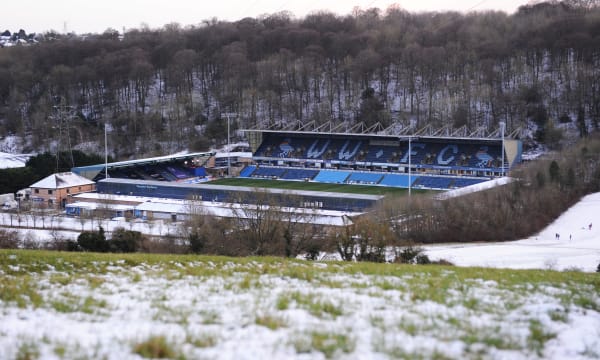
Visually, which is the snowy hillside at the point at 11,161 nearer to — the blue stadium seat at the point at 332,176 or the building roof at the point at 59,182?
the building roof at the point at 59,182

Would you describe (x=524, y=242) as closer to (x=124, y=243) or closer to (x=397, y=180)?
(x=124, y=243)

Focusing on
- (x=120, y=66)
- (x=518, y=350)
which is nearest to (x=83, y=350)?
(x=518, y=350)

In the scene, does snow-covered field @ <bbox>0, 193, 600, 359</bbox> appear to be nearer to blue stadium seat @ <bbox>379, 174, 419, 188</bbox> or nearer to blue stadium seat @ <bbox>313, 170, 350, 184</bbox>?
blue stadium seat @ <bbox>379, 174, 419, 188</bbox>

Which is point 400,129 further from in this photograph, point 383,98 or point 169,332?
point 169,332

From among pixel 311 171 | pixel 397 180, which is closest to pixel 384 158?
pixel 397 180

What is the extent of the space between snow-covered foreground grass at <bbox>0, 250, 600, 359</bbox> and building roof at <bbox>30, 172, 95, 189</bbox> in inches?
1144

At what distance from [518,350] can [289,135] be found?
149 feet

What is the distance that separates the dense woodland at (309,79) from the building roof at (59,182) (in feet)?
54.9

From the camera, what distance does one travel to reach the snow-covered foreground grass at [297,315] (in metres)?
5.54

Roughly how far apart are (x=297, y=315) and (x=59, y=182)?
111 feet

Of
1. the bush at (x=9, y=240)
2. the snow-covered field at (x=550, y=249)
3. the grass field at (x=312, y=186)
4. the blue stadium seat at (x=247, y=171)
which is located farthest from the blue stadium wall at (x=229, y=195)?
the blue stadium seat at (x=247, y=171)

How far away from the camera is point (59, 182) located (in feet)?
123

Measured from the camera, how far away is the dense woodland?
177 feet

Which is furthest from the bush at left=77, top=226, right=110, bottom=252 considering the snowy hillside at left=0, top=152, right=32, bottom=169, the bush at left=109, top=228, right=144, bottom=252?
the snowy hillside at left=0, top=152, right=32, bottom=169
